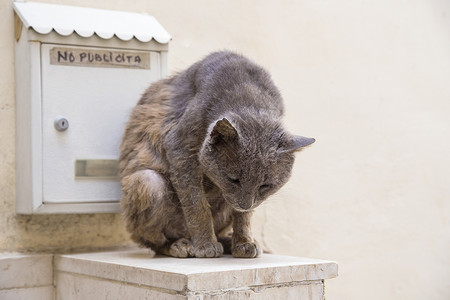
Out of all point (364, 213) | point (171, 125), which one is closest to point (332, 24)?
point (364, 213)

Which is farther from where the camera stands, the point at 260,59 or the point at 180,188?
the point at 260,59

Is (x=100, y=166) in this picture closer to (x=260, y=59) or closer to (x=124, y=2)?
(x=124, y=2)

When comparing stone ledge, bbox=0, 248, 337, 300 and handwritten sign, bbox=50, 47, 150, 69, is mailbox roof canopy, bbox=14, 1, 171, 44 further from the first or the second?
stone ledge, bbox=0, 248, 337, 300

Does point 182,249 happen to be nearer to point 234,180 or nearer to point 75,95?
point 234,180

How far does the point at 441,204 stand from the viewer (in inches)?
138

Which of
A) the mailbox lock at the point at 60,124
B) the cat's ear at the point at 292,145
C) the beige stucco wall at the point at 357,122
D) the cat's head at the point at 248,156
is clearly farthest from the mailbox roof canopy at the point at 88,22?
the cat's ear at the point at 292,145

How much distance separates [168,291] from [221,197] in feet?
1.82

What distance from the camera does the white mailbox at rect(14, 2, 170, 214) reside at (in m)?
2.52

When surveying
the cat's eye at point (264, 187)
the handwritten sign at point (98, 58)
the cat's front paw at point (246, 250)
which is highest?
the handwritten sign at point (98, 58)

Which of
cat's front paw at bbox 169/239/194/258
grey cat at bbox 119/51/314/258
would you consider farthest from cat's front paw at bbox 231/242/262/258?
cat's front paw at bbox 169/239/194/258

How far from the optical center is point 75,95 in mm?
2607

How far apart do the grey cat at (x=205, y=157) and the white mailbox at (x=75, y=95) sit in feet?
0.38

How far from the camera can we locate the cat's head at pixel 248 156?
2131mm

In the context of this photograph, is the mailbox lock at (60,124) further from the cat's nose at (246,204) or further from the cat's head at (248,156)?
the cat's nose at (246,204)
